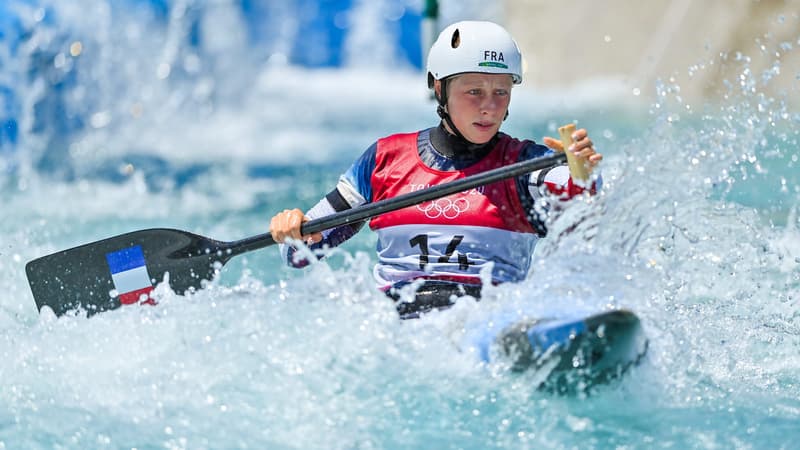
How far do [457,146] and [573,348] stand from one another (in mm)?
977

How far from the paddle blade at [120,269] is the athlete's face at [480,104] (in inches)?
38.0

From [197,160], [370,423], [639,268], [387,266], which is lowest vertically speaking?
[370,423]

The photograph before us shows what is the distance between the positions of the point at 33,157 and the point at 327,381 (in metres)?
6.03

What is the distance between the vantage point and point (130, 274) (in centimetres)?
348

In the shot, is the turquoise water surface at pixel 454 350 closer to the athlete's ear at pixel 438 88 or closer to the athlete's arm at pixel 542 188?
the athlete's arm at pixel 542 188

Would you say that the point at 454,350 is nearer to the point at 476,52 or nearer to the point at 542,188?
the point at 542,188

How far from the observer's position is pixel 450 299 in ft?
9.91

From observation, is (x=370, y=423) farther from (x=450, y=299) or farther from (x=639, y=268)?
(x=639, y=268)

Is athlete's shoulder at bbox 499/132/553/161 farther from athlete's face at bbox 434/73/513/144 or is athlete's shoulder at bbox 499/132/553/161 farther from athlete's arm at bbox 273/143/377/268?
athlete's arm at bbox 273/143/377/268

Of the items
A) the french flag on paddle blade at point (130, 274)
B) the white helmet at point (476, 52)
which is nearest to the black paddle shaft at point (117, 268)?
the french flag on paddle blade at point (130, 274)

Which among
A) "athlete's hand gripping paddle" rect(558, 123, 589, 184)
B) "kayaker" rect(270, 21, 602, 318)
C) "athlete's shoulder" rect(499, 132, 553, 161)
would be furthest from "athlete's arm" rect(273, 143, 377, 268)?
"athlete's hand gripping paddle" rect(558, 123, 589, 184)

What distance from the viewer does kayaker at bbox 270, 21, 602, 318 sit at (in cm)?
310

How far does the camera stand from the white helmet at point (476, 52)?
315 centimetres

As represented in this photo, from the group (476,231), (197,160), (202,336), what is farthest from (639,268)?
(197,160)
